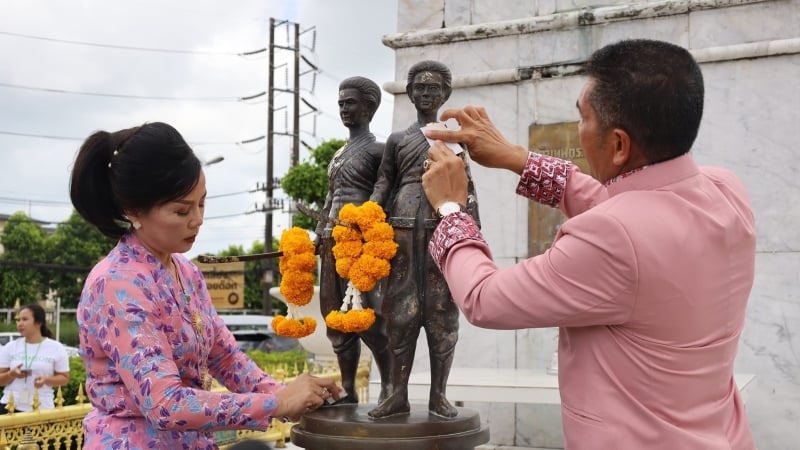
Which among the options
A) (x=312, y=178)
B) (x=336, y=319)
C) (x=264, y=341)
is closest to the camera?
(x=336, y=319)

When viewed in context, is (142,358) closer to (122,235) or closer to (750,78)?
(122,235)

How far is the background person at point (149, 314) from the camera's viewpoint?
2.31 m

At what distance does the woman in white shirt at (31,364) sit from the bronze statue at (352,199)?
13.7ft

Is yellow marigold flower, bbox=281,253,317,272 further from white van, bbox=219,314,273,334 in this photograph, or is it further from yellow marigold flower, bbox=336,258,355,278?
white van, bbox=219,314,273,334

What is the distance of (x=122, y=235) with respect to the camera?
256 centimetres

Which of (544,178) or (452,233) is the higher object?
(544,178)

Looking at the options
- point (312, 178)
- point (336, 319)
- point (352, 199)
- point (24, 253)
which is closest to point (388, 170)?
point (352, 199)

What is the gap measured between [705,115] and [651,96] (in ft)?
16.9

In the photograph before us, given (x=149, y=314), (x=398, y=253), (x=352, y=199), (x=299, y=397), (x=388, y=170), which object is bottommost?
(x=299, y=397)

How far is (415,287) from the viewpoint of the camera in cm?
349

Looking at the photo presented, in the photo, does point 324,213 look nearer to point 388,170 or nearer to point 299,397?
point 388,170

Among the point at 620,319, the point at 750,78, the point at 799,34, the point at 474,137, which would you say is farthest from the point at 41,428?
the point at 799,34

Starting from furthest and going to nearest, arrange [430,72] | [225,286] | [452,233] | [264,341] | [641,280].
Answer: [225,286], [264,341], [430,72], [452,233], [641,280]

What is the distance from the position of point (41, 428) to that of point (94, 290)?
4.35 m
